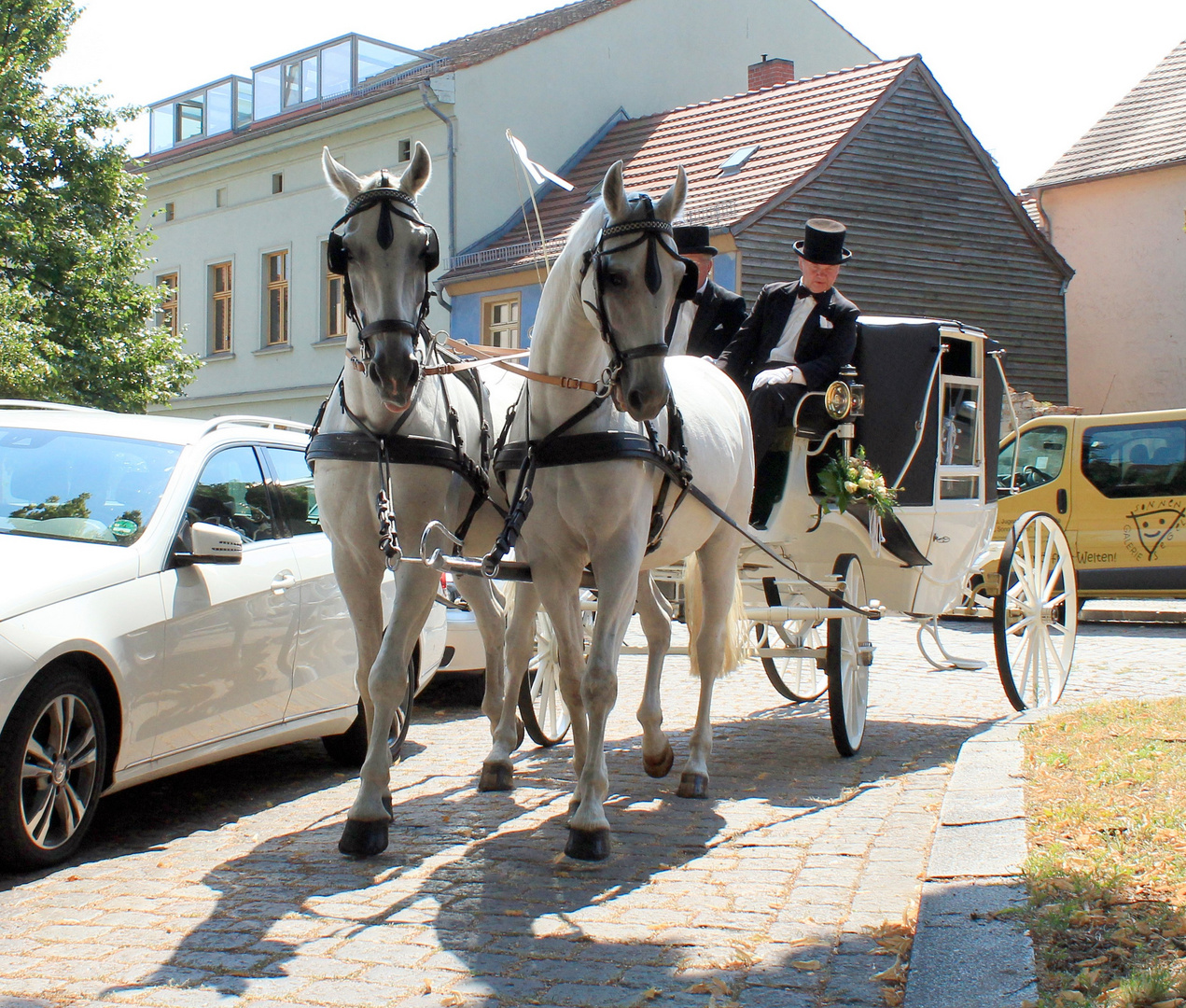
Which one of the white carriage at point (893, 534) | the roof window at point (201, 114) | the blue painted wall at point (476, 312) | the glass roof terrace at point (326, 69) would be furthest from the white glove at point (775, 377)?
the roof window at point (201, 114)

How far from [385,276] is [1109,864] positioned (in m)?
3.03

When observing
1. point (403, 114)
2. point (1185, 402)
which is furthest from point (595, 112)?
point (1185, 402)

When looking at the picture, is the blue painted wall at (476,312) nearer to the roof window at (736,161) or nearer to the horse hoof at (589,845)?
the roof window at (736,161)

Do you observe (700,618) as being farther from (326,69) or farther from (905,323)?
(326,69)

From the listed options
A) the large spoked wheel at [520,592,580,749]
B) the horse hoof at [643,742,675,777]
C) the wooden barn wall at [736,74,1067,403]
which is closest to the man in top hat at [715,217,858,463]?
the large spoked wheel at [520,592,580,749]

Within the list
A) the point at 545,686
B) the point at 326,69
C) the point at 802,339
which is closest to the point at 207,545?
the point at 545,686

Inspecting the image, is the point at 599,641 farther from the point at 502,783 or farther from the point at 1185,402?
the point at 1185,402

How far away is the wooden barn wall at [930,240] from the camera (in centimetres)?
2291

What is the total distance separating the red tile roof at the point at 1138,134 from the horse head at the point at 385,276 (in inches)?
933

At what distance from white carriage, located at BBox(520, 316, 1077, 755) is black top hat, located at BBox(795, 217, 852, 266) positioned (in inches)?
16.8

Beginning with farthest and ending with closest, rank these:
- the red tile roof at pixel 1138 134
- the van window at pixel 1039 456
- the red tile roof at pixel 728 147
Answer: the red tile roof at pixel 1138 134
the red tile roof at pixel 728 147
the van window at pixel 1039 456

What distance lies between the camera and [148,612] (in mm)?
5145

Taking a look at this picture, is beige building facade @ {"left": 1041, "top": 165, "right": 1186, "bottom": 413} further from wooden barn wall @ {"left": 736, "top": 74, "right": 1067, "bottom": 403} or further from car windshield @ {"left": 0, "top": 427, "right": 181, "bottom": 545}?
car windshield @ {"left": 0, "top": 427, "right": 181, "bottom": 545}

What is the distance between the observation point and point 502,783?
6129mm
